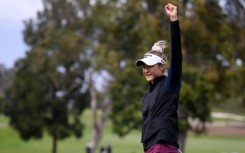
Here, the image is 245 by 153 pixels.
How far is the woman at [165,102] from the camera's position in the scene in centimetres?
389

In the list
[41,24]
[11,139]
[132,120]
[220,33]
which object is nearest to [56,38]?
[41,24]

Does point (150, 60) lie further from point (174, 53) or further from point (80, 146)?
point (80, 146)

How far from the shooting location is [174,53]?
12.8 ft

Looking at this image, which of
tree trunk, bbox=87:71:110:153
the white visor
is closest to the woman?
the white visor

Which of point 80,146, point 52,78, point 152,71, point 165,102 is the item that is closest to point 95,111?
point 52,78

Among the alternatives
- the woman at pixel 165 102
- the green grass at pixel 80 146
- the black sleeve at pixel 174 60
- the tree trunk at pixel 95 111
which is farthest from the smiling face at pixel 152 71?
the tree trunk at pixel 95 111

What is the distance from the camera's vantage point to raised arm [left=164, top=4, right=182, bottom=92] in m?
3.85

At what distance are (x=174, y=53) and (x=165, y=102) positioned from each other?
1.13ft

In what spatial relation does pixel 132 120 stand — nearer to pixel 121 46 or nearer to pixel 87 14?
pixel 121 46

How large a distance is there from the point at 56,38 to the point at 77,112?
5199 mm

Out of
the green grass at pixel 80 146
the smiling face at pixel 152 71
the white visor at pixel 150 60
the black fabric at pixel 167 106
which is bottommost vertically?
the black fabric at pixel 167 106

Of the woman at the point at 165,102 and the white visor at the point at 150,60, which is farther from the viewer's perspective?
the white visor at the point at 150,60

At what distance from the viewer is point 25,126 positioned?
32.0m

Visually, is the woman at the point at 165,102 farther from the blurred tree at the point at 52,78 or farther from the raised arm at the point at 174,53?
the blurred tree at the point at 52,78
